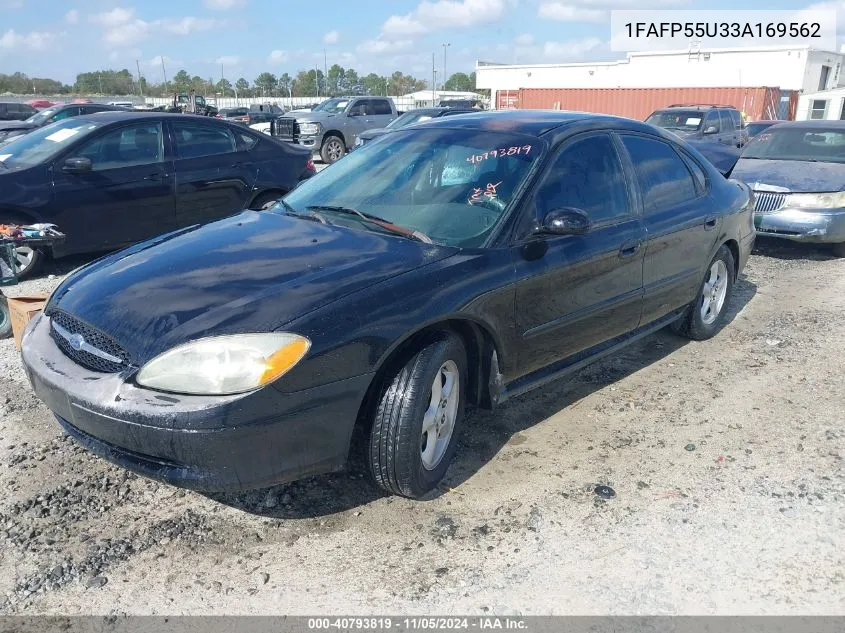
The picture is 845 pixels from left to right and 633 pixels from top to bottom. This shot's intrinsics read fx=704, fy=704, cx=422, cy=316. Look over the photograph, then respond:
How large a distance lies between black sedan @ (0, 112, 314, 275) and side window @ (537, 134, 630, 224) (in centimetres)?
432

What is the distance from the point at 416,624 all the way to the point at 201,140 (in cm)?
635

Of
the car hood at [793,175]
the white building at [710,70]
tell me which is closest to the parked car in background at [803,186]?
the car hood at [793,175]

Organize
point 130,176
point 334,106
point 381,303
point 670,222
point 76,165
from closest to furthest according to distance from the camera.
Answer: point 381,303
point 670,222
point 76,165
point 130,176
point 334,106

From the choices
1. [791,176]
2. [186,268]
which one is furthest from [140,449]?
[791,176]

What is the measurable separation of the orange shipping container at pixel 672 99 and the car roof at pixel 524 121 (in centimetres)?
2489

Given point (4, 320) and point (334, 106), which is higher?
point (334, 106)

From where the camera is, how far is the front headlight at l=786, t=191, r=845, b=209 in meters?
7.68

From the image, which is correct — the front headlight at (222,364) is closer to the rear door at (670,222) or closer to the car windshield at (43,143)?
Answer: the rear door at (670,222)

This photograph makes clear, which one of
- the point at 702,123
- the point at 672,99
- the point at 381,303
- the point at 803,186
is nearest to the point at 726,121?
the point at 702,123

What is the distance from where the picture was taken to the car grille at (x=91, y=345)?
2678mm

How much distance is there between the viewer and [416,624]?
7.95 feet

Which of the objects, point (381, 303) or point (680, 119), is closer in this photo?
point (381, 303)

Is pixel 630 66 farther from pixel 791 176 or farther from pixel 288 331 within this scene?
pixel 288 331

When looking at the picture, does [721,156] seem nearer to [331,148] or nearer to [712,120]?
[712,120]
